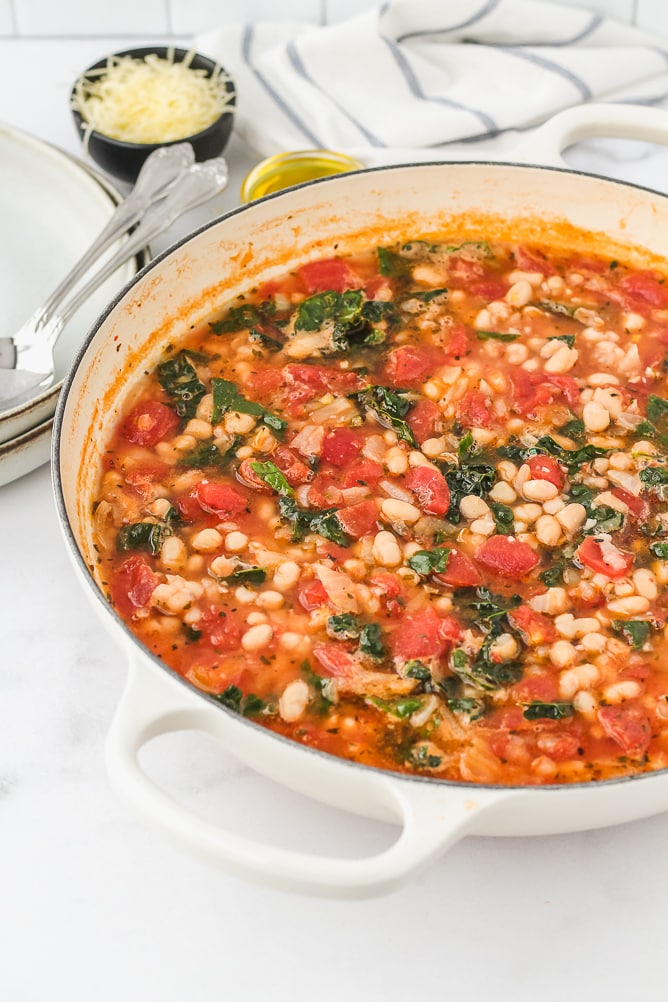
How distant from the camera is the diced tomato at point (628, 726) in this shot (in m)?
2.89

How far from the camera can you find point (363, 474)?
350 cm

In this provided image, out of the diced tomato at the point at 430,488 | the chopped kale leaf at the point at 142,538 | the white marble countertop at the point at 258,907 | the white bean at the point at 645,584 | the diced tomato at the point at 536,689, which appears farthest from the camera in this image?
the diced tomato at the point at 430,488

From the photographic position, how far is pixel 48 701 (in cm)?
333

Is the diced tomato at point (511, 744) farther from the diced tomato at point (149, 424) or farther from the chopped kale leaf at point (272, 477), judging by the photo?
the diced tomato at point (149, 424)

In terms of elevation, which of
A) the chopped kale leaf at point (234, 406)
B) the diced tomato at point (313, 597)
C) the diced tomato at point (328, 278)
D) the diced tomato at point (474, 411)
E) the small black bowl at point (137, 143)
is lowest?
the diced tomato at point (313, 597)

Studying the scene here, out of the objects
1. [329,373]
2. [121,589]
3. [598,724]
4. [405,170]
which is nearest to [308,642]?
[121,589]

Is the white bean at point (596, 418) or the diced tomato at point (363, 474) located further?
the white bean at point (596, 418)

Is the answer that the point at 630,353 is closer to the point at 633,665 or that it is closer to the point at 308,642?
the point at 633,665

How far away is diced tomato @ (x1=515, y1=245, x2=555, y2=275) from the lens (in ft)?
14.0

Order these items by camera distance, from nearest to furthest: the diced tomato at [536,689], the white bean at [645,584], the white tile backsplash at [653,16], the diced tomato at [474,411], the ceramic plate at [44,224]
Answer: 1. the diced tomato at [536,689]
2. the white bean at [645,584]
3. the diced tomato at [474,411]
4. the ceramic plate at [44,224]
5. the white tile backsplash at [653,16]

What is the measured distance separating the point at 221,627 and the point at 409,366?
122 cm

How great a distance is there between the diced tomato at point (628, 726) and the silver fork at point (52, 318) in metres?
2.22

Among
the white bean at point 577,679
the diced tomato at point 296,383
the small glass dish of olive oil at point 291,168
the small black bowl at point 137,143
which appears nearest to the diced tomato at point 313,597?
the white bean at point 577,679

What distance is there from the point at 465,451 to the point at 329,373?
1.86ft
